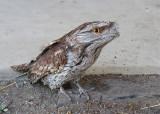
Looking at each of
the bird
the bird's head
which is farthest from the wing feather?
the bird's head

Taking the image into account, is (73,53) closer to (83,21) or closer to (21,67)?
(21,67)

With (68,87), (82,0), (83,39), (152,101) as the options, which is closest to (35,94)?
(68,87)

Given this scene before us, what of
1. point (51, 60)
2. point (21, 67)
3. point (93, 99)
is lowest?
point (93, 99)

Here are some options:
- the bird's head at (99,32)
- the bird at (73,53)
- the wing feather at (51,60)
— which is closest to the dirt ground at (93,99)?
the bird at (73,53)

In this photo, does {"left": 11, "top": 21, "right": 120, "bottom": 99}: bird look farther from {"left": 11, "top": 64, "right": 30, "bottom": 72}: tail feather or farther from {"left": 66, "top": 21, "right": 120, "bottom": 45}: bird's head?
{"left": 11, "top": 64, "right": 30, "bottom": 72}: tail feather

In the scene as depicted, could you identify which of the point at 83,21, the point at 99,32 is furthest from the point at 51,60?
the point at 83,21
